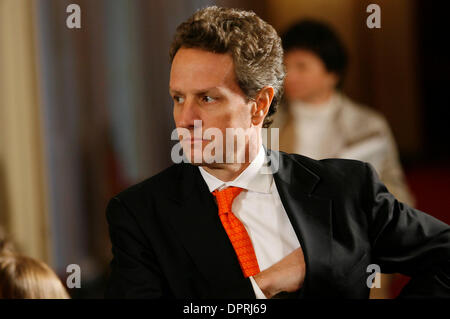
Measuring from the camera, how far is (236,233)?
1151 mm

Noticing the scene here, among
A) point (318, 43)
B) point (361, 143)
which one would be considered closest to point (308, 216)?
point (361, 143)

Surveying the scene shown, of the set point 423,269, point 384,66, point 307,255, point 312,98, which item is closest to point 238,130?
point 307,255

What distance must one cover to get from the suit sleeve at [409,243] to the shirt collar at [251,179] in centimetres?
22

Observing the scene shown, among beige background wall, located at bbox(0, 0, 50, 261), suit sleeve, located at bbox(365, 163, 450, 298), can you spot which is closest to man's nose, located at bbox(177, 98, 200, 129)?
suit sleeve, located at bbox(365, 163, 450, 298)

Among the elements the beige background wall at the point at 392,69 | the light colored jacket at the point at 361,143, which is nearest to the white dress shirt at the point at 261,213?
the light colored jacket at the point at 361,143

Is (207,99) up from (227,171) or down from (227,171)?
up

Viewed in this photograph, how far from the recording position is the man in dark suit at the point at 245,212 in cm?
109

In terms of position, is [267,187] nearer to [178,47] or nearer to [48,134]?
[178,47]

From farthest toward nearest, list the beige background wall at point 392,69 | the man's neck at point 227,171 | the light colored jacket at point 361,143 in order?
the beige background wall at point 392,69
the light colored jacket at point 361,143
the man's neck at point 227,171

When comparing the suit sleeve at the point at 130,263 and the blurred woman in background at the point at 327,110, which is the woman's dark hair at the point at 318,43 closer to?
the blurred woman in background at the point at 327,110

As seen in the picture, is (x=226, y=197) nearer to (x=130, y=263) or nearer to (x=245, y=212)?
(x=245, y=212)

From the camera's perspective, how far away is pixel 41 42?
9.59 ft

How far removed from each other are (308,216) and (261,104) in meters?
0.25

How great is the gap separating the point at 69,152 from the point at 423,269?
2.28 m
